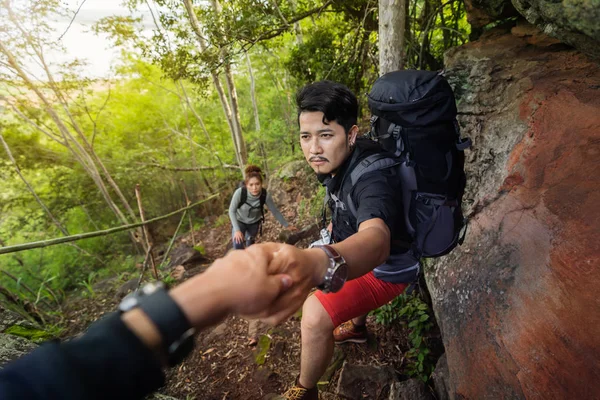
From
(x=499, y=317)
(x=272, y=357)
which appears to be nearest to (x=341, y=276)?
(x=499, y=317)

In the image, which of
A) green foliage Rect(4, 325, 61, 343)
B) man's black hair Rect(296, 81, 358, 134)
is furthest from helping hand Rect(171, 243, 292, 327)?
green foliage Rect(4, 325, 61, 343)

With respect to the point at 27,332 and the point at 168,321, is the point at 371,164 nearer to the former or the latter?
the point at 168,321

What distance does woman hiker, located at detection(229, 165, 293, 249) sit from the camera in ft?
16.7

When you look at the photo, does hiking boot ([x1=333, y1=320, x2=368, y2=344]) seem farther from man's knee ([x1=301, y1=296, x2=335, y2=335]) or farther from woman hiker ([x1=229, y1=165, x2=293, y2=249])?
woman hiker ([x1=229, y1=165, x2=293, y2=249])

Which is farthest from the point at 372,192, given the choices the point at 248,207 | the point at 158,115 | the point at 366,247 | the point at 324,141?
the point at 158,115

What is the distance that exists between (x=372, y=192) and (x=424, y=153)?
56 cm

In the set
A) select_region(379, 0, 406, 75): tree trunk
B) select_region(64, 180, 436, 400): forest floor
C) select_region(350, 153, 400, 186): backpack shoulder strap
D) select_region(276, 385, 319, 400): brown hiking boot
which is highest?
select_region(379, 0, 406, 75): tree trunk

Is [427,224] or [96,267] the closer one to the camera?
[427,224]

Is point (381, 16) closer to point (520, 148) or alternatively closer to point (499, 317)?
point (520, 148)

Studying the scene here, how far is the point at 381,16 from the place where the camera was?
3.36 m

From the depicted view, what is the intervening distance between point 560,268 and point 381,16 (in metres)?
3.21

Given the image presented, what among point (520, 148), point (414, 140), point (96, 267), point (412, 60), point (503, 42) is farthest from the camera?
point (96, 267)

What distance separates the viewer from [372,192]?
1782 mm

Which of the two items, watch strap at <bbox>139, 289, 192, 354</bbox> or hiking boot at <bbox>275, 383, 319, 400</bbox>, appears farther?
hiking boot at <bbox>275, 383, 319, 400</bbox>
